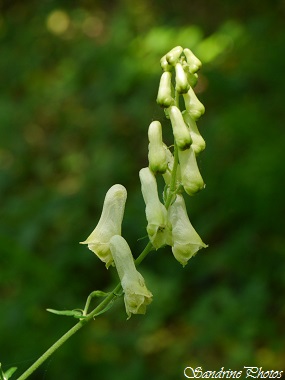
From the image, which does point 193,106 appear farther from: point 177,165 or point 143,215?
point 143,215

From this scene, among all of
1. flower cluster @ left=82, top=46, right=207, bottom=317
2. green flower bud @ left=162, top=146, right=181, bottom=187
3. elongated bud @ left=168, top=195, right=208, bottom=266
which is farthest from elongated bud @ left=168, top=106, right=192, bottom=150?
elongated bud @ left=168, top=195, right=208, bottom=266

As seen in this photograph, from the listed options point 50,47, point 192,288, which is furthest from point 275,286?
point 50,47

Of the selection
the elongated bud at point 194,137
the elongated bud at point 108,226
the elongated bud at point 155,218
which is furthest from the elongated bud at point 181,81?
the elongated bud at point 108,226

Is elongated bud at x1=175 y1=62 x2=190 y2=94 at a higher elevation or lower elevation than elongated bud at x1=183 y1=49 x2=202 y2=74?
lower

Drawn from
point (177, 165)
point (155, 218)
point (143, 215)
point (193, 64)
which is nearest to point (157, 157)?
point (177, 165)

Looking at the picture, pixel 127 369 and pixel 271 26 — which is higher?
pixel 271 26

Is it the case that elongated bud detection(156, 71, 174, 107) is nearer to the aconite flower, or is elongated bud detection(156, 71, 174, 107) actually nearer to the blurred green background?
the aconite flower

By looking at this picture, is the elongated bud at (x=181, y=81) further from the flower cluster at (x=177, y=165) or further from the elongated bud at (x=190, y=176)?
the elongated bud at (x=190, y=176)

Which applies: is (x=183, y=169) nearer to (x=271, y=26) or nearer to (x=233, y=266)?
(x=233, y=266)
